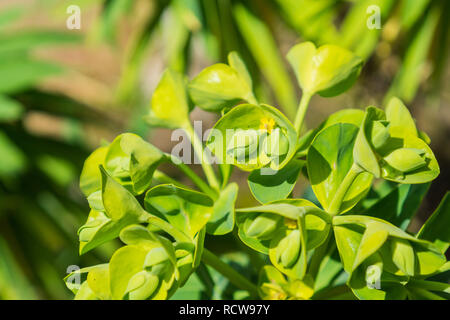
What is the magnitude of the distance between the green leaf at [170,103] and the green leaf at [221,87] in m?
0.03

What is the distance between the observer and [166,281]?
0.41m

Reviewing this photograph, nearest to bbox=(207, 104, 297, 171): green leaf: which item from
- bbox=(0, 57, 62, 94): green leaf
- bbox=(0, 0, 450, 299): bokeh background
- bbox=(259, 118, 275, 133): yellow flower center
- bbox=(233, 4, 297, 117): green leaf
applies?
bbox=(259, 118, 275, 133): yellow flower center

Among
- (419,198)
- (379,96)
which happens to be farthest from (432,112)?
(419,198)

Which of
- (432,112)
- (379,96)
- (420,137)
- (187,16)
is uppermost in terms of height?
(187,16)

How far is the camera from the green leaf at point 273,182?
44 cm

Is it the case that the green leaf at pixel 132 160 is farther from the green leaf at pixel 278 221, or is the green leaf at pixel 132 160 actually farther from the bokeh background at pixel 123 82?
the bokeh background at pixel 123 82

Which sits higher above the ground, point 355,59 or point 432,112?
point 355,59

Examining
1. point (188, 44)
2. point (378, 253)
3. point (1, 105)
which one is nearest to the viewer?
point (378, 253)

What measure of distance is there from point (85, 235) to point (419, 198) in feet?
1.26

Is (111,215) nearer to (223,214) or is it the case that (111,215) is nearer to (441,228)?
(223,214)

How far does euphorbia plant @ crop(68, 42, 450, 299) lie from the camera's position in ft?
1.28

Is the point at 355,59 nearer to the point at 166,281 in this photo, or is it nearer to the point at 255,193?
the point at 255,193

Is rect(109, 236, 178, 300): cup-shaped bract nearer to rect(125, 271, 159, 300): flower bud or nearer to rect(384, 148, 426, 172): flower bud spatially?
rect(125, 271, 159, 300): flower bud

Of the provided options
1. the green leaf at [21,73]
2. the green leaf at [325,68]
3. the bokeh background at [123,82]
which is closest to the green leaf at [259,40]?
the bokeh background at [123,82]
